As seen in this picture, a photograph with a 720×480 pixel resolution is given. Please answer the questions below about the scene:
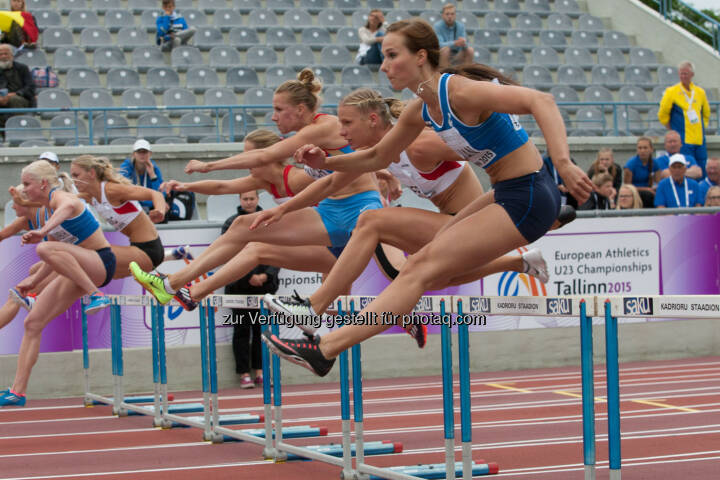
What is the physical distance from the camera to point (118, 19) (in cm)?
1630

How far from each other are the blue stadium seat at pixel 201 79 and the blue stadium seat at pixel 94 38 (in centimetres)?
151

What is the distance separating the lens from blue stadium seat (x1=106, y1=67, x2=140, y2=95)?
578 inches

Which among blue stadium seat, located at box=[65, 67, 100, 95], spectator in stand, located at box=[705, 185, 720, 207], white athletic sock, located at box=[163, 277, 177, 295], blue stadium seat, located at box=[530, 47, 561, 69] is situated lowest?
white athletic sock, located at box=[163, 277, 177, 295]

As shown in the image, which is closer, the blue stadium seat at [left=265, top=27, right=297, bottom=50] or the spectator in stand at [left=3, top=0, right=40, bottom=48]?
the spectator in stand at [left=3, top=0, right=40, bottom=48]

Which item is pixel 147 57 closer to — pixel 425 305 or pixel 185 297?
pixel 185 297

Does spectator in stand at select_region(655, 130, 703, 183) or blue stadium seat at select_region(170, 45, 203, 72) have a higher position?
blue stadium seat at select_region(170, 45, 203, 72)

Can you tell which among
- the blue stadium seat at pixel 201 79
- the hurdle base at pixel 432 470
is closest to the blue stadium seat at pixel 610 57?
the blue stadium seat at pixel 201 79

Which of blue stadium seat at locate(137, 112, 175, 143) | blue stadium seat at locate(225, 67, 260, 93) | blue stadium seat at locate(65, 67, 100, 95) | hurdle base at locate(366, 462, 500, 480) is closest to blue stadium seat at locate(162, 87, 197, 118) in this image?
blue stadium seat at locate(137, 112, 175, 143)

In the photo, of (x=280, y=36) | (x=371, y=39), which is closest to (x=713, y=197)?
(x=371, y=39)

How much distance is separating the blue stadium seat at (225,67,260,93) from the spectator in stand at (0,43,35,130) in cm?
337

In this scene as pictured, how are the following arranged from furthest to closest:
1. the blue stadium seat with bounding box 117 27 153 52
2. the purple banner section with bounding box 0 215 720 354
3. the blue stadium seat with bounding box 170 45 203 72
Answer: the blue stadium seat with bounding box 117 27 153 52
the blue stadium seat with bounding box 170 45 203 72
the purple banner section with bounding box 0 215 720 354

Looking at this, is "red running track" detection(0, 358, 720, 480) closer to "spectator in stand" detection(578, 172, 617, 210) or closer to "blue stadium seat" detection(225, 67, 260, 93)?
"spectator in stand" detection(578, 172, 617, 210)

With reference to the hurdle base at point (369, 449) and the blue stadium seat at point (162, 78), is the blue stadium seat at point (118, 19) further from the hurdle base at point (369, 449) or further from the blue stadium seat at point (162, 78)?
the hurdle base at point (369, 449)

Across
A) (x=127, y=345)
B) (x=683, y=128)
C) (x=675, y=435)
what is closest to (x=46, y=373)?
(x=127, y=345)
